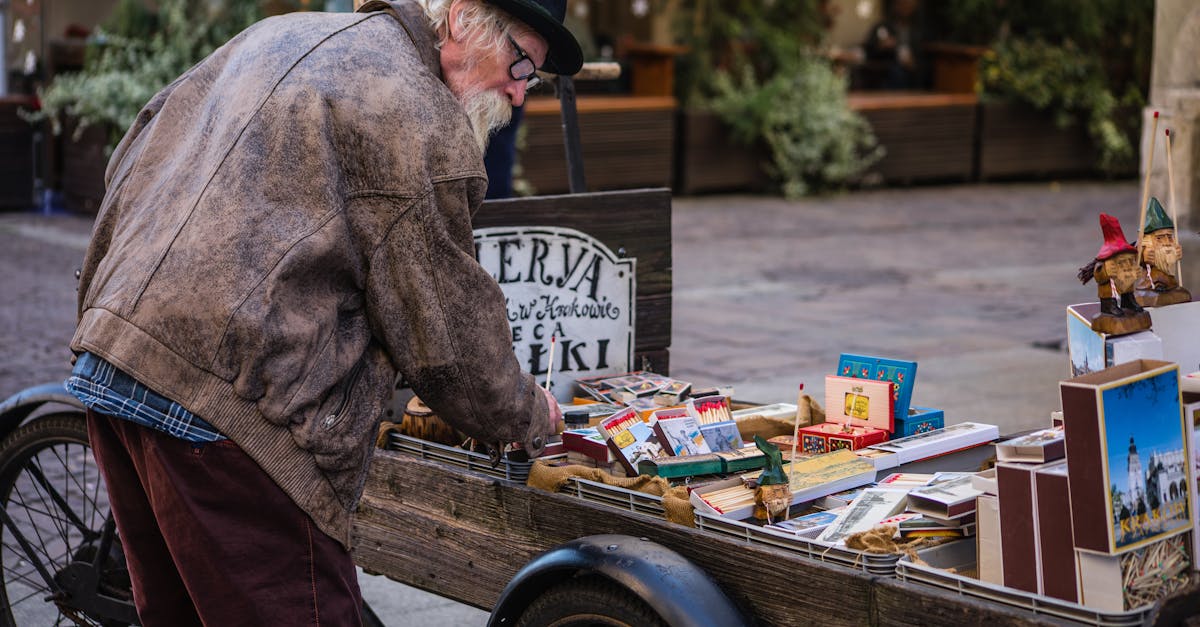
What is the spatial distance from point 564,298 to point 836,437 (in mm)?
760

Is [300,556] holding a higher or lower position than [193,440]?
lower

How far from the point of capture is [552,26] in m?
2.21

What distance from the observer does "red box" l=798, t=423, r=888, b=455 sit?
271cm

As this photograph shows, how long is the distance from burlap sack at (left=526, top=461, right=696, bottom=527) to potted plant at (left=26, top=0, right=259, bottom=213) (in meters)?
8.50

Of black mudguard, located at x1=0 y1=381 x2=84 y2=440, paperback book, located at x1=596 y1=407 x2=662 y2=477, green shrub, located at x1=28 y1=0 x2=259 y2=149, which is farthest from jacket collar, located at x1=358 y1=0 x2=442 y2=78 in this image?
green shrub, located at x1=28 y1=0 x2=259 y2=149

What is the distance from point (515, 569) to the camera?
2.57 meters

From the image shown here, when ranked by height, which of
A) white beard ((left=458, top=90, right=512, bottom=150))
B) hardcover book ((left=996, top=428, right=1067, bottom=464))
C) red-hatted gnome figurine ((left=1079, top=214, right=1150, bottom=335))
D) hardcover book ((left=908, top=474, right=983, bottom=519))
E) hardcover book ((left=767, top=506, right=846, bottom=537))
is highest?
white beard ((left=458, top=90, right=512, bottom=150))

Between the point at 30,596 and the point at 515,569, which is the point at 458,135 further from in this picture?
the point at 30,596

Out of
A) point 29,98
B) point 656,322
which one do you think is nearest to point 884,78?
point 29,98

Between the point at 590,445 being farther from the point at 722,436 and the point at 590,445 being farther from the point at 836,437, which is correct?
the point at 836,437

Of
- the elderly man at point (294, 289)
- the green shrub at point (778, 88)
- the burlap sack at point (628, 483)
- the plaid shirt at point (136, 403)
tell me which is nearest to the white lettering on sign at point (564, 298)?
the burlap sack at point (628, 483)

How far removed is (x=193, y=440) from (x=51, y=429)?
1.19 meters

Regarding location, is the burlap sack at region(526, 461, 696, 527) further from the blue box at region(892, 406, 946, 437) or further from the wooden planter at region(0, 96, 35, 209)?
the wooden planter at region(0, 96, 35, 209)

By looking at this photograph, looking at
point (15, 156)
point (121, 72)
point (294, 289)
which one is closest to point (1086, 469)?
point (294, 289)
